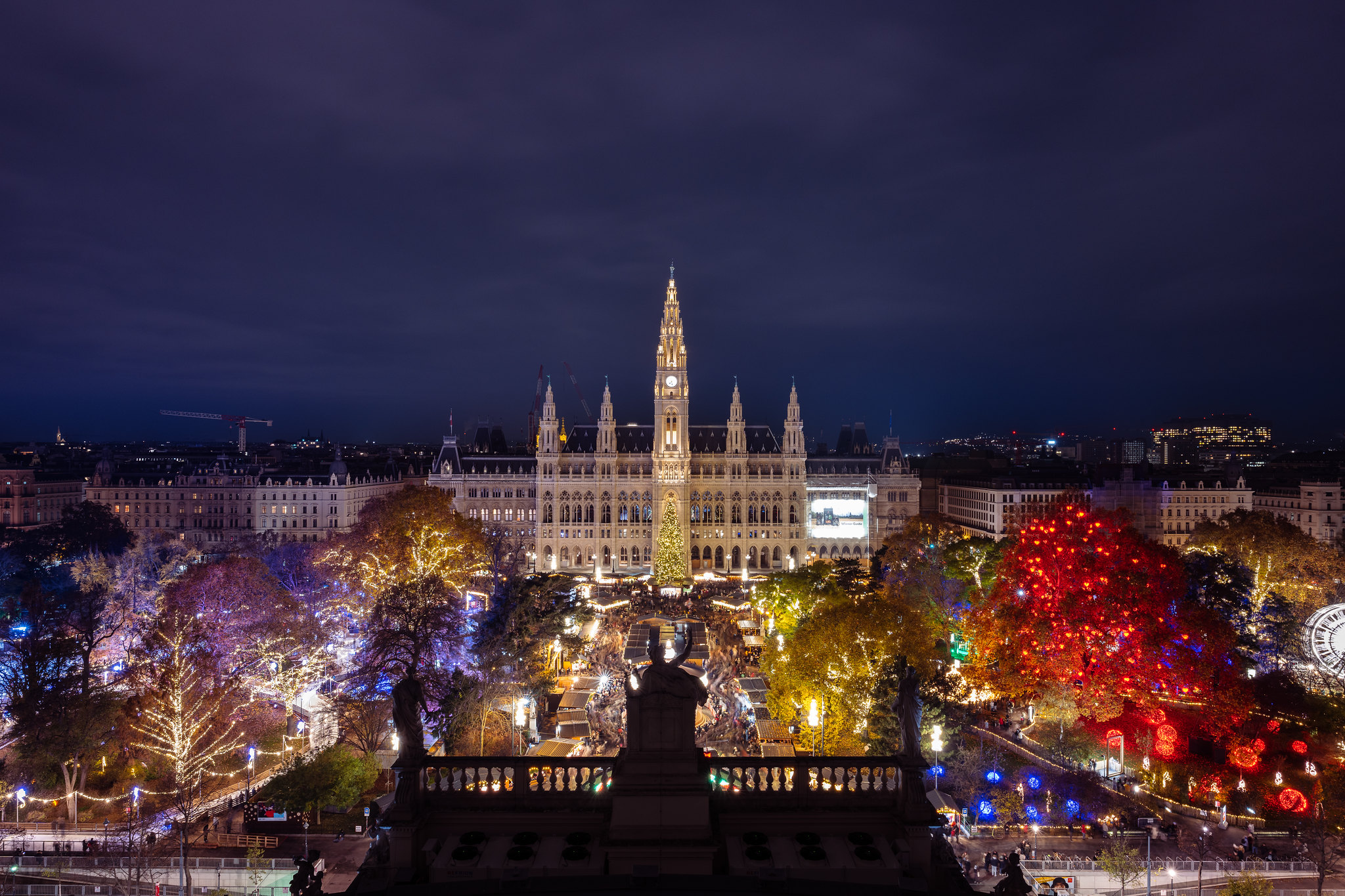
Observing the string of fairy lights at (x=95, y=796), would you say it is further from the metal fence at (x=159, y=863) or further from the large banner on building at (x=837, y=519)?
the large banner on building at (x=837, y=519)

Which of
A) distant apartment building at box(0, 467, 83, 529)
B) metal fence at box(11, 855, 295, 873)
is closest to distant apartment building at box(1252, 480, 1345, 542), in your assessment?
metal fence at box(11, 855, 295, 873)

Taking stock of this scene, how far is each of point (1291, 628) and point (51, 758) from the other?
216 ft

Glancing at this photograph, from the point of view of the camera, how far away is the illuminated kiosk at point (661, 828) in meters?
12.7

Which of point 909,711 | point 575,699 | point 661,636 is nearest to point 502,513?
point 661,636

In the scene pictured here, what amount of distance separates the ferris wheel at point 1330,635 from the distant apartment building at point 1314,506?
212 ft

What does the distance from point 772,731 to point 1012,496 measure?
7089 cm

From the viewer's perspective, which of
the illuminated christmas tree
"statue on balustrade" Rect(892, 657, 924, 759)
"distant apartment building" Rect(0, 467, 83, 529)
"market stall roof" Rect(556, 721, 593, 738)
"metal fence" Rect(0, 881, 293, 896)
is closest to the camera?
"statue on balustrade" Rect(892, 657, 924, 759)

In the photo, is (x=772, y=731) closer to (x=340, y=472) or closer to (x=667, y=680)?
(x=667, y=680)

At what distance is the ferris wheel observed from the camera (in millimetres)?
36281

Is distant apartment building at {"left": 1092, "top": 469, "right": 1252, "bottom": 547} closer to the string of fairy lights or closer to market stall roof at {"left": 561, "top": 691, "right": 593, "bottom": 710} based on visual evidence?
market stall roof at {"left": 561, "top": 691, "right": 593, "bottom": 710}

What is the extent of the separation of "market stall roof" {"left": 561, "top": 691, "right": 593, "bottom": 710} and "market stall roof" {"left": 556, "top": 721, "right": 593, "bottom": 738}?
9.89 ft

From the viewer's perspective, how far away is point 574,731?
39312 millimetres

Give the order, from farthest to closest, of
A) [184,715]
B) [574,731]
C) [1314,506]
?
[1314,506]
[574,731]
[184,715]

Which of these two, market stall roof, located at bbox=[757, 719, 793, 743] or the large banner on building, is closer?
market stall roof, located at bbox=[757, 719, 793, 743]
